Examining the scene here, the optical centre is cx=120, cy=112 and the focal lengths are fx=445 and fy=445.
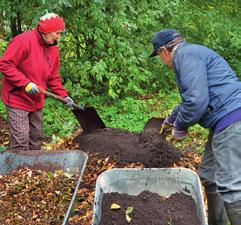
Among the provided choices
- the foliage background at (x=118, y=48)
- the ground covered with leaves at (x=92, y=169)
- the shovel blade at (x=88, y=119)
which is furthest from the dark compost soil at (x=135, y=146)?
the foliage background at (x=118, y=48)

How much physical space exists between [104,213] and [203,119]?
112 cm

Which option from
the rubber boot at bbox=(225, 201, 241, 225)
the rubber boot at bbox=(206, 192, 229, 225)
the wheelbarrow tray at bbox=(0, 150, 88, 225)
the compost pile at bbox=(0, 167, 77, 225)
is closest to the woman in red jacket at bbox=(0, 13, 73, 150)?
the wheelbarrow tray at bbox=(0, 150, 88, 225)

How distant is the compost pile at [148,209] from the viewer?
3.49 metres

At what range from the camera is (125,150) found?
16.0ft

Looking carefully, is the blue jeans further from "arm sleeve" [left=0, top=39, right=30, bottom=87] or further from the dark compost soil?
"arm sleeve" [left=0, top=39, right=30, bottom=87]

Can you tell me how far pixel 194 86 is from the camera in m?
3.38

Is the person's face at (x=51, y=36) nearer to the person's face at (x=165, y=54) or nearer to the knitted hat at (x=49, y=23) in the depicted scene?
the knitted hat at (x=49, y=23)

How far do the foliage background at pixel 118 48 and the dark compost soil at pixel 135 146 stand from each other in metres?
1.93

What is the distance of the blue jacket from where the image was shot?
3.39 meters

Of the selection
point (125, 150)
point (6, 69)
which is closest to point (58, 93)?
point (6, 69)

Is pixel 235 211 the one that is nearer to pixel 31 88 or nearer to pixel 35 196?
pixel 35 196

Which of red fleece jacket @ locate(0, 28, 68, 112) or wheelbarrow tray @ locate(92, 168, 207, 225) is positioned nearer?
wheelbarrow tray @ locate(92, 168, 207, 225)

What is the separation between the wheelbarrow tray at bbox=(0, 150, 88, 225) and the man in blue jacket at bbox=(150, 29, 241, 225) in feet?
4.04

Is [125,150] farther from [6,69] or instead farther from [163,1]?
[163,1]
